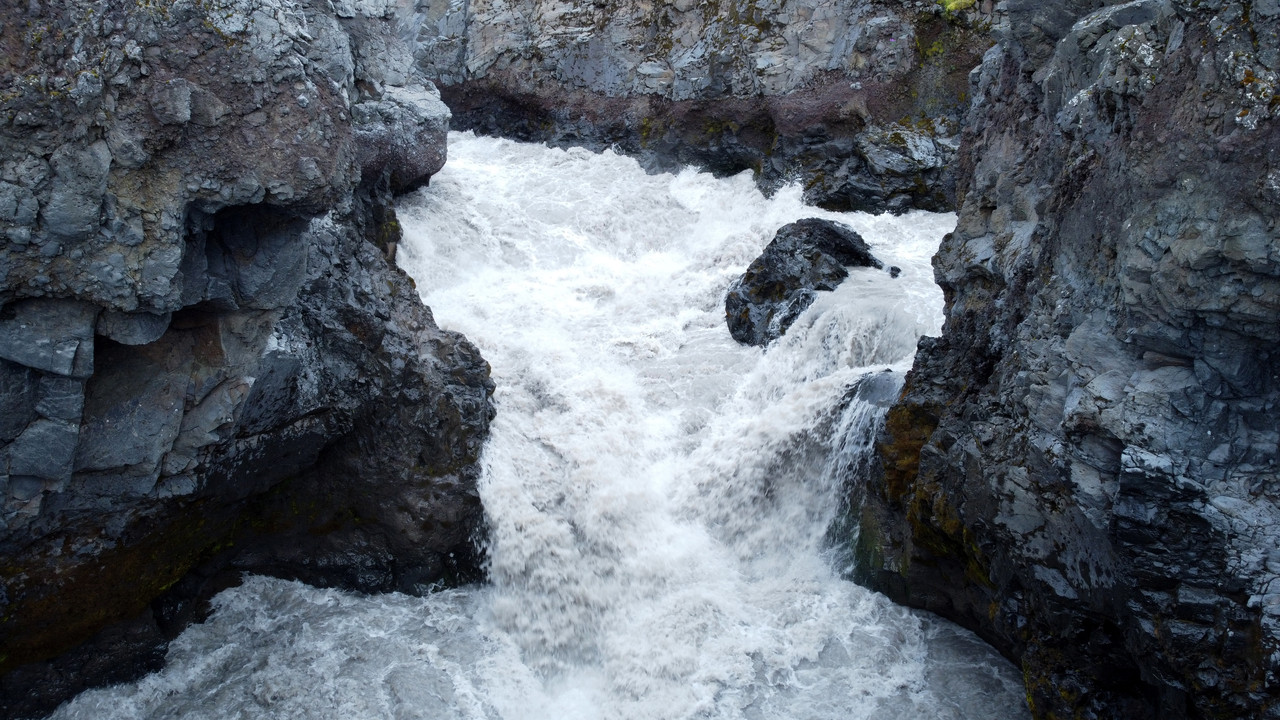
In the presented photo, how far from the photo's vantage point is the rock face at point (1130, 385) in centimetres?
586

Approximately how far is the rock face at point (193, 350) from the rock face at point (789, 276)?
17.2 ft

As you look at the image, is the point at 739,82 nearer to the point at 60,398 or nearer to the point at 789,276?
the point at 789,276

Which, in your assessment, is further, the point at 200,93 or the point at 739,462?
the point at 739,462

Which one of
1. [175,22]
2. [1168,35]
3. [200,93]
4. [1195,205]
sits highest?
[1168,35]

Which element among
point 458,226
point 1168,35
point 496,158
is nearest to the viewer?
point 1168,35

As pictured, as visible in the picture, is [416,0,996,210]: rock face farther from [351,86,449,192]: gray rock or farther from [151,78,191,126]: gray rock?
[151,78,191,126]: gray rock

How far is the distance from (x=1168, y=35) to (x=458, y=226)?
13.6 metres

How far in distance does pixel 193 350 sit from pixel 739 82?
1690cm

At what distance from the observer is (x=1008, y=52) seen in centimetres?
1030

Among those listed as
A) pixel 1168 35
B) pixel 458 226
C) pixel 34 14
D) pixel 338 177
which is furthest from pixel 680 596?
pixel 458 226

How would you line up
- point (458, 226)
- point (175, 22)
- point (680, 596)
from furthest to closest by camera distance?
1. point (458, 226)
2. point (680, 596)
3. point (175, 22)

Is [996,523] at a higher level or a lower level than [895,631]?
higher

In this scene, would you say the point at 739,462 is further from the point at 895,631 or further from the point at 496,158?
the point at 496,158

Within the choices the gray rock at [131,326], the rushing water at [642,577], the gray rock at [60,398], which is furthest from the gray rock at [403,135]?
the gray rock at [60,398]
